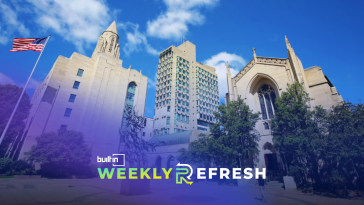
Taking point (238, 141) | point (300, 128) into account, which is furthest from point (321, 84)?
point (238, 141)

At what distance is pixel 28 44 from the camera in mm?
18062

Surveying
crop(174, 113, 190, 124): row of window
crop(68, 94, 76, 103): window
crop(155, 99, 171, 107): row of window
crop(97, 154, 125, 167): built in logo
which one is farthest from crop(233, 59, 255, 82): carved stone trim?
crop(68, 94, 76, 103): window

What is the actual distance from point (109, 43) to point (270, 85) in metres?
46.6

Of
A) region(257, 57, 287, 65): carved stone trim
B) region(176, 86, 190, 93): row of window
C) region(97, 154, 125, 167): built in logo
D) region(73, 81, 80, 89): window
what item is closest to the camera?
region(257, 57, 287, 65): carved stone trim

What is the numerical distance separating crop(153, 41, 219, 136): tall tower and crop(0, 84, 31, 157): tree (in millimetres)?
35726

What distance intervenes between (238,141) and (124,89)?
34904 millimetres

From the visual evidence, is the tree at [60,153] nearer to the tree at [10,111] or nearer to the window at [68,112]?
the tree at [10,111]

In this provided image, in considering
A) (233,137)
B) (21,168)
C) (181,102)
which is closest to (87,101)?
(21,168)

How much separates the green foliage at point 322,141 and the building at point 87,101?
34666 mm

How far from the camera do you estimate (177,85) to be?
209ft

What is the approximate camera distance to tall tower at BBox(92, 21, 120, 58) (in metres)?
50.1

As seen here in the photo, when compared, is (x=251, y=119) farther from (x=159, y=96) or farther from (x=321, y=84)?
(x=159, y=96)

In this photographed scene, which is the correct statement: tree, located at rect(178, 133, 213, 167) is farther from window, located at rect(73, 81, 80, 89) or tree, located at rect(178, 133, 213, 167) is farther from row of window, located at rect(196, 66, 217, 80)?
row of window, located at rect(196, 66, 217, 80)

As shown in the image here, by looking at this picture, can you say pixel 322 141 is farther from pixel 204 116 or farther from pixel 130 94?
pixel 204 116
